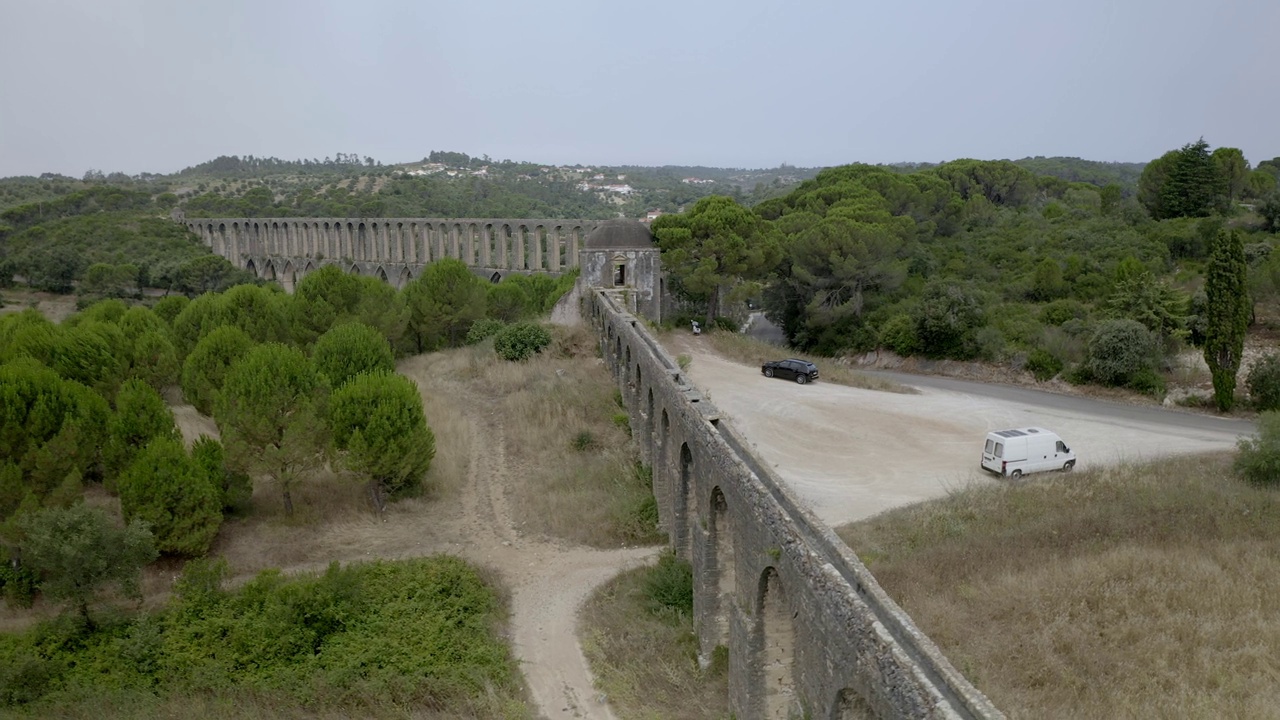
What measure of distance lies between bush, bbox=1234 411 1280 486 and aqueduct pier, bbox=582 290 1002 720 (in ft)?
36.1

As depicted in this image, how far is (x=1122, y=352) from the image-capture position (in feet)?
79.4

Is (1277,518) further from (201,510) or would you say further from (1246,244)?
(1246,244)

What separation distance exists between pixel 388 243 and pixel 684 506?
5859 centimetres

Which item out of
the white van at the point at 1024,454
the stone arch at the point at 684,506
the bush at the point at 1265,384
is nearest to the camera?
the stone arch at the point at 684,506

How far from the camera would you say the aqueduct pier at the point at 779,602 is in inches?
226

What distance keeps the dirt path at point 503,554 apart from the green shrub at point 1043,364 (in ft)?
59.4

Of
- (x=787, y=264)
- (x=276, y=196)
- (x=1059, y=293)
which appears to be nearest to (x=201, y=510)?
(x=787, y=264)

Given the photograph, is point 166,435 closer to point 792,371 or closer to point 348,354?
point 348,354

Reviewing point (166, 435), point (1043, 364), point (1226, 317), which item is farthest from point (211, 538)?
point (1226, 317)

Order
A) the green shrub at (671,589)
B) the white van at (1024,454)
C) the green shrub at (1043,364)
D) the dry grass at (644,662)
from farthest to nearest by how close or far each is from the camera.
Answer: the green shrub at (1043,364) → the white van at (1024,454) → the green shrub at (671,589) → the dry grass at (644,662)

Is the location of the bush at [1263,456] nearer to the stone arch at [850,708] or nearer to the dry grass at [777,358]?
the dry grass at [777,358]

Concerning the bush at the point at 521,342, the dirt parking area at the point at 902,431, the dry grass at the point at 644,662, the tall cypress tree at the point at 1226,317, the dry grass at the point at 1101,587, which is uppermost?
the tall cypress tree at the point at 1226,317

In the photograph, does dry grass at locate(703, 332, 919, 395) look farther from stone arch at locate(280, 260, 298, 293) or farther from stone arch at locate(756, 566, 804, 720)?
stone arch at locate(280, 260, 298, 293)

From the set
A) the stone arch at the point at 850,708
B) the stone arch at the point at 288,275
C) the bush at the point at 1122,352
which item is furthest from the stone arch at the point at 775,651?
the stone arch at the point at 288,275
